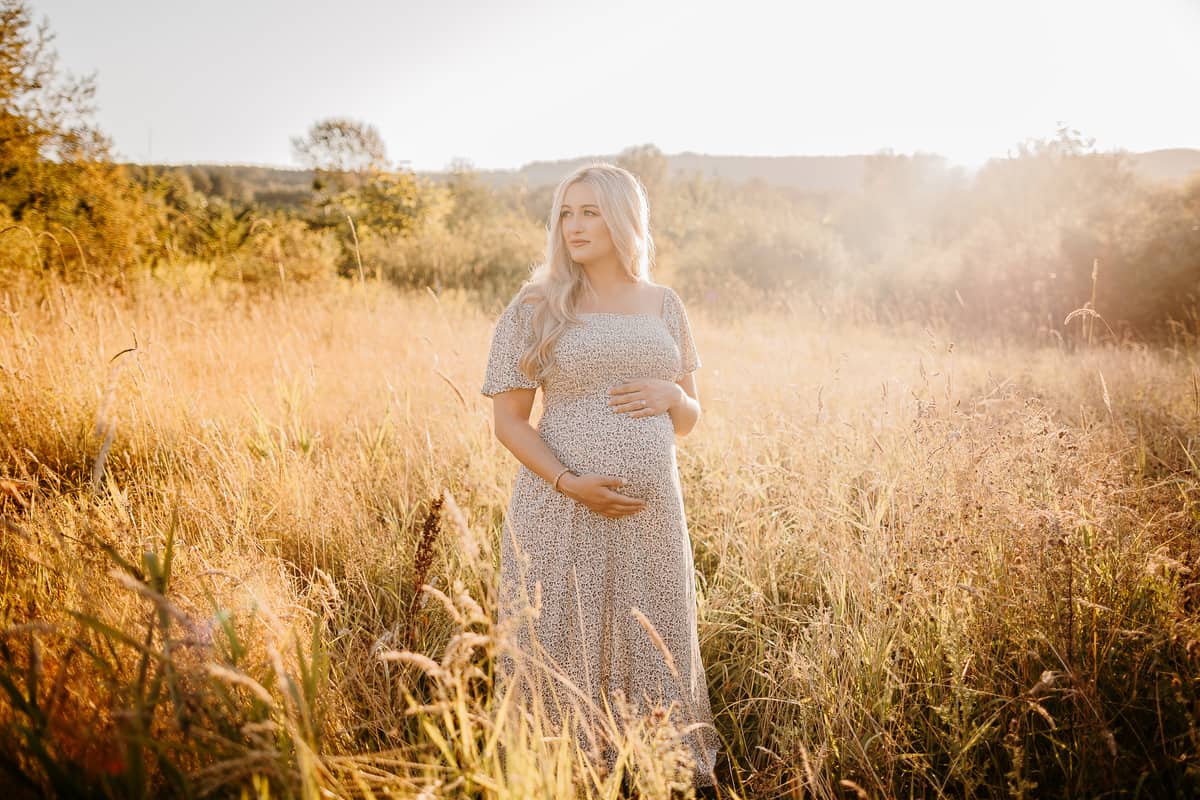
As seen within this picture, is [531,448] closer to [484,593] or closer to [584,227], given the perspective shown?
[584,227]

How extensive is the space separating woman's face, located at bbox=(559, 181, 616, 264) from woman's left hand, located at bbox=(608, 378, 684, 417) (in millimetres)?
508

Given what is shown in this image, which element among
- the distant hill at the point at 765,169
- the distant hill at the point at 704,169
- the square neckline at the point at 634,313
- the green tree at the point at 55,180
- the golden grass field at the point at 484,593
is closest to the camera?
the golden grass field at the point at 484,593

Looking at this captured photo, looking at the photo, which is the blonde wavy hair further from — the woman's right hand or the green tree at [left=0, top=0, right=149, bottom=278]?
the green tree at [left=0, top=0, right=149, bottom=278]

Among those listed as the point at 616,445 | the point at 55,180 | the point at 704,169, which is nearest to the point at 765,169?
the point at 704,169

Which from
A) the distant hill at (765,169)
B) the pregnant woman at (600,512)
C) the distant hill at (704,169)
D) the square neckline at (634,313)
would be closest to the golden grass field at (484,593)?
the pregnant woman at (600,512)

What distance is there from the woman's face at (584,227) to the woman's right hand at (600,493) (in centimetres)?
82

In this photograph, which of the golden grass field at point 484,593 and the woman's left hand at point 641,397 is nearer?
the golden grass field at point 484,593

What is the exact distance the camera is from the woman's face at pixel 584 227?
233cm

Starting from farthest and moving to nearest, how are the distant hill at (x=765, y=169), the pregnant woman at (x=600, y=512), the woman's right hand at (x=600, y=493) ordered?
the distant hill at (x=765, y=169) < the pregnant woman at (x=600, y=512) < the woman's right hand at (x=600, y=493)

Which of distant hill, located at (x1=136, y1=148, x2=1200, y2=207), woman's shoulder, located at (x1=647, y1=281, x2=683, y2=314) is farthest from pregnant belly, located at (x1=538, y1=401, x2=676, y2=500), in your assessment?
distant hill, located at (x1=136, y1=148, x2=1200, y2=207)

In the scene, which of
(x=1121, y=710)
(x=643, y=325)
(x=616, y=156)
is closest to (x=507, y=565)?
(x=643, y=325)

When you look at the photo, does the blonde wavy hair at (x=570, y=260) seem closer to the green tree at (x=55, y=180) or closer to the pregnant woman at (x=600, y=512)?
the pregnant woman at (x=600, y=512)

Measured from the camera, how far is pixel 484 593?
3.09 meters

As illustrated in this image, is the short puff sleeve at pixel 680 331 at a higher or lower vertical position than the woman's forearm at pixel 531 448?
higher
